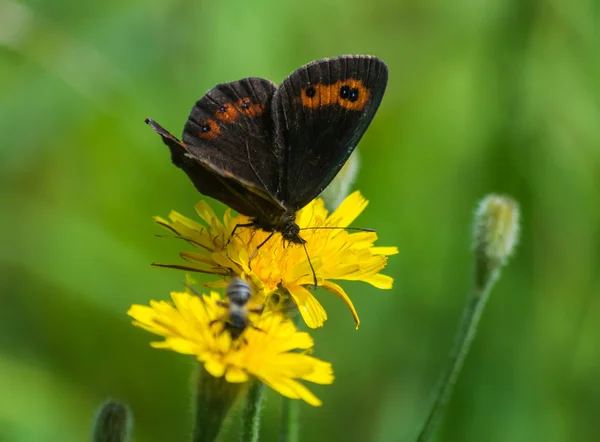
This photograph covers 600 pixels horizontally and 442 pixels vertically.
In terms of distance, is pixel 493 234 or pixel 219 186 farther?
pixel 493 234

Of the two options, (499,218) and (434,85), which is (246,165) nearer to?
(499,218)

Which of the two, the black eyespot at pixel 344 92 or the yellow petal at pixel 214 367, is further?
the black eyespot at pixel 344 92

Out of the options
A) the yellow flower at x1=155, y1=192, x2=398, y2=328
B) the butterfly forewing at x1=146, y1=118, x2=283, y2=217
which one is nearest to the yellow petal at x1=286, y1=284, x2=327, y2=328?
the yellow flower at x1=155, y1=192, x2=398, y2=328

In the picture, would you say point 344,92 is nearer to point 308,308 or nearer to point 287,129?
point 287,129

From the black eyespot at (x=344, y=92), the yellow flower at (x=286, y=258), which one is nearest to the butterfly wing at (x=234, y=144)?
the yellow flower at (x=286, y=258)

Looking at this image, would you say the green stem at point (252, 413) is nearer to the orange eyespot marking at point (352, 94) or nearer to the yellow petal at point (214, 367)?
the yellow petal at point (214, 367)

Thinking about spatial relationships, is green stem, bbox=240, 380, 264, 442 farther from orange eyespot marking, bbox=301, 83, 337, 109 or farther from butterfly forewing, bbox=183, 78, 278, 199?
orange eyespot marking, bbox=301, 83, 337, 109

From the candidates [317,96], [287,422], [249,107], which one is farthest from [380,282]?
[249,107]

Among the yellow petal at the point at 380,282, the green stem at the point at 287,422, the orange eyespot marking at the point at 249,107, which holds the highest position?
the orange eyespot marking at the point at 249,107
